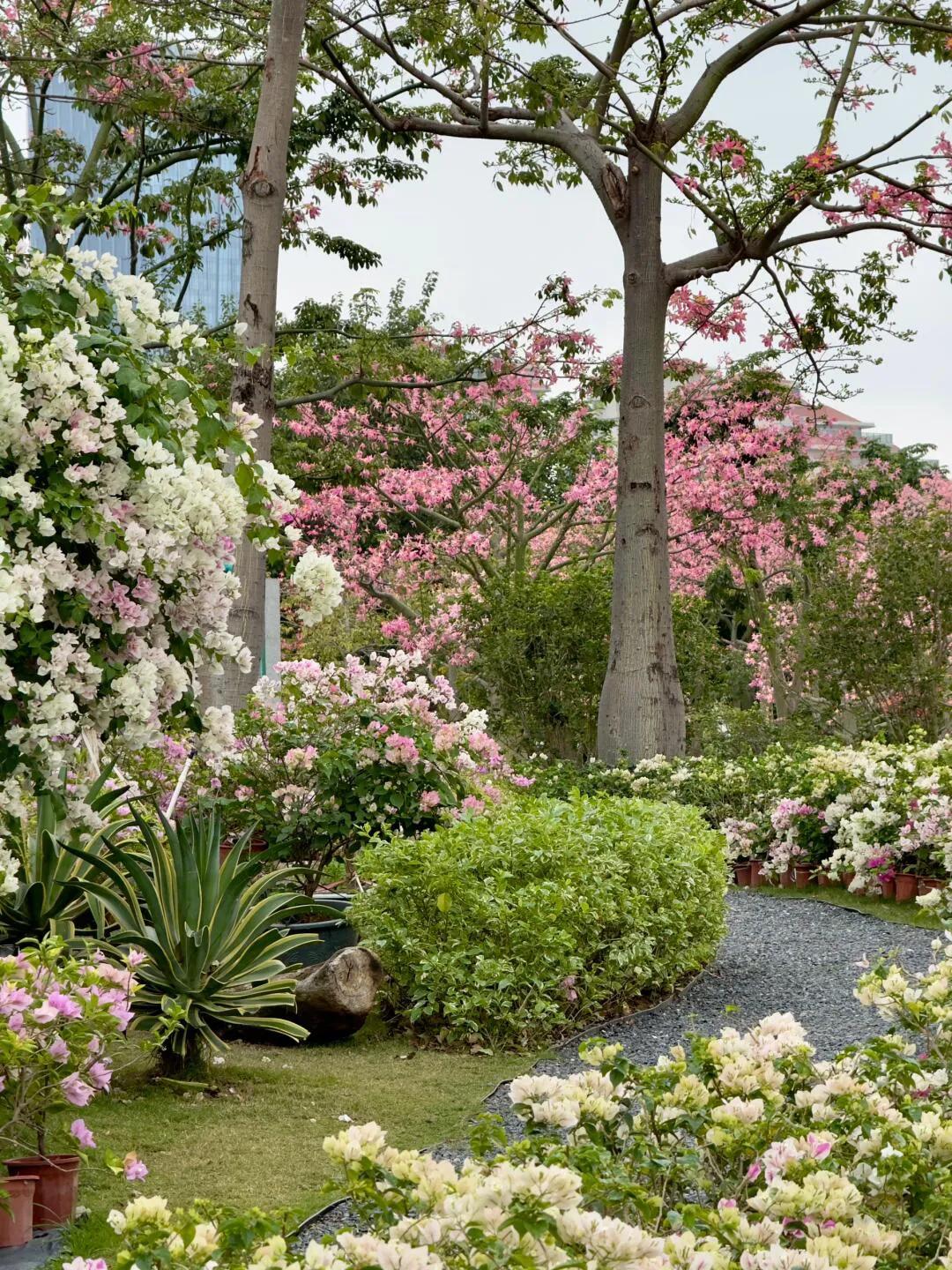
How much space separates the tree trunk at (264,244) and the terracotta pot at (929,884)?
14.9 ft

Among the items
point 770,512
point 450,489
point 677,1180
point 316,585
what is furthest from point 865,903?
point 450,489

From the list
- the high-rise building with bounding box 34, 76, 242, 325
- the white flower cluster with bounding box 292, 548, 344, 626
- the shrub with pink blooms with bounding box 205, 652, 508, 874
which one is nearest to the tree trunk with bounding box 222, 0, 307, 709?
the shrub with pink blooms with bounding box 205, 652, 508, 874

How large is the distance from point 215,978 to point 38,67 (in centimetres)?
1088

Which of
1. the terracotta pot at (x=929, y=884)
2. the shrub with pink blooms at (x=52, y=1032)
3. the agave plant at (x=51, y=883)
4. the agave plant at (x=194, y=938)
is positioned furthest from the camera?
the terracotta pot at (x=929, y=884)

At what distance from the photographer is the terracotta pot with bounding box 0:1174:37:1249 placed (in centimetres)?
310

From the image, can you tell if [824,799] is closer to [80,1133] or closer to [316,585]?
[316,585]

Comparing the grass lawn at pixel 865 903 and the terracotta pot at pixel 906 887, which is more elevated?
the terracotta pot at pixel 906 887

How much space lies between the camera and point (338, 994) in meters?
5.25

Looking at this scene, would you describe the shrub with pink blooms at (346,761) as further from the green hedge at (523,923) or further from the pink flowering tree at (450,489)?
the pink flowering tree at (450,489)

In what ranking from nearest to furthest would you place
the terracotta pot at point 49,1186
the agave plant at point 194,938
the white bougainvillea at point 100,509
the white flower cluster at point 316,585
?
1. the terracotta pot at point 49,1186
2. the white bougainvillea at point 100,509
3. the white flower cluster at point 316,585
4. the agave plant at point 194,938

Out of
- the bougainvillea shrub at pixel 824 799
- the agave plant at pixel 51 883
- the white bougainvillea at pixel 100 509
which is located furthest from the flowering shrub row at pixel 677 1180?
the bougainvillea shrub at pixel 824 799

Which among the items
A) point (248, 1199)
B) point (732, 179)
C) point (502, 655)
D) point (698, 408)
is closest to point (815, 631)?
point (502, 655)

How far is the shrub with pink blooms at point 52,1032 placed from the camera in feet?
10.4

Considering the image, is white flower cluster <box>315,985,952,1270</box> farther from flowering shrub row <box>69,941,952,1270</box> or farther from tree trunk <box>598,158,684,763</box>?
tree trunk <box>598,158,684,763</box>
